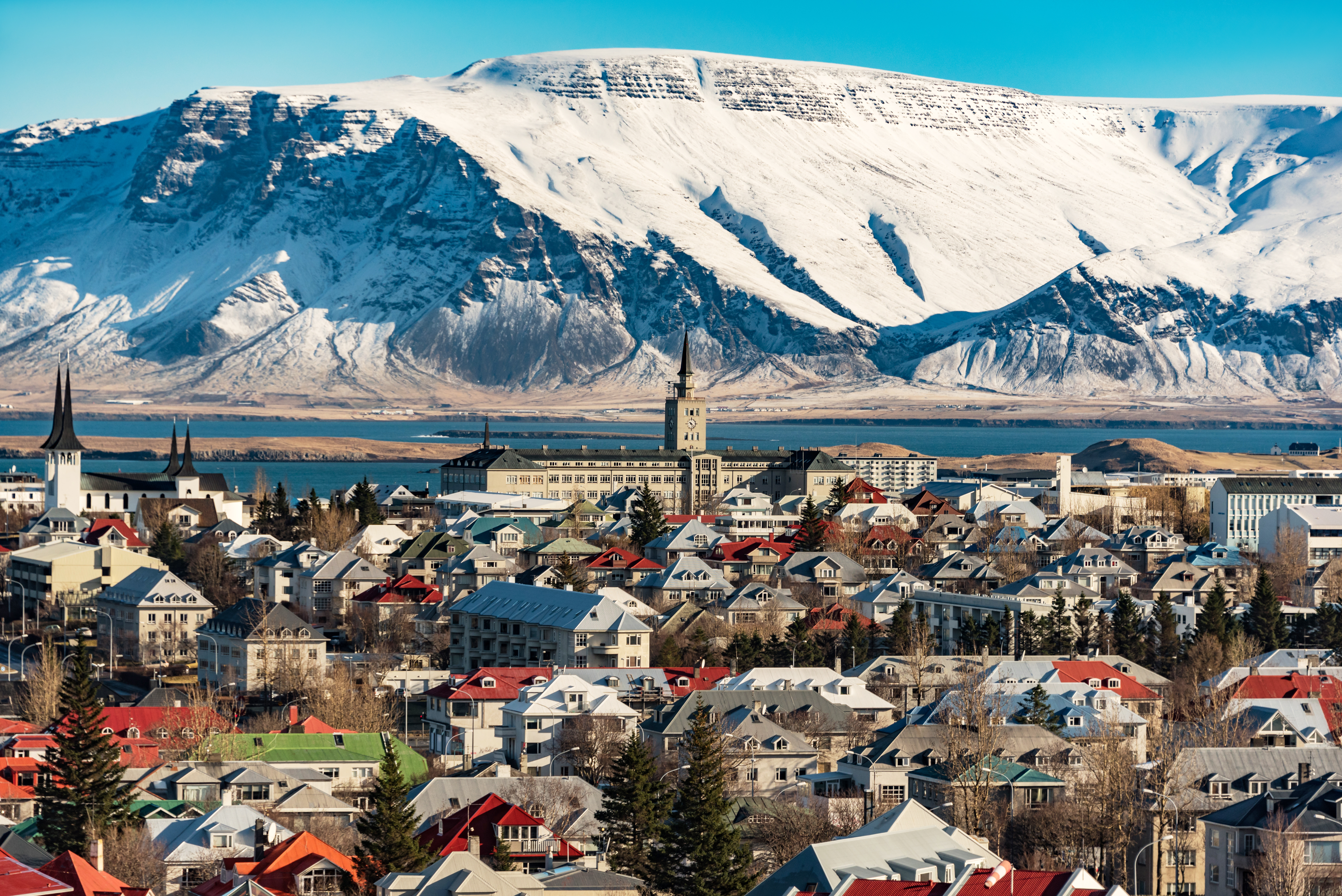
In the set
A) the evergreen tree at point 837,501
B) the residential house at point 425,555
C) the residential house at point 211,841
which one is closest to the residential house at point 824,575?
the residential house at point 425,555

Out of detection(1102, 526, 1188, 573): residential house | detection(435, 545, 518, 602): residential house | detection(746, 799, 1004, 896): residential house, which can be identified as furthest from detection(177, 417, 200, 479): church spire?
detection(746, 799, 1004, 896): residential house

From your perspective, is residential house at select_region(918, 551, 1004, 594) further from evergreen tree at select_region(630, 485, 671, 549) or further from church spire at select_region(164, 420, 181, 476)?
church spire at select_region(164, 420, 181, 476)

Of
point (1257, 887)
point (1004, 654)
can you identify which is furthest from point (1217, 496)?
point (1257, 887)

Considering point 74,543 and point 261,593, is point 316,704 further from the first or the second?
point 74,543

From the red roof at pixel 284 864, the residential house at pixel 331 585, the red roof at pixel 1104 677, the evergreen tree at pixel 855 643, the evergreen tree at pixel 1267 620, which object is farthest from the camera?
the residential house at pixel 331 585

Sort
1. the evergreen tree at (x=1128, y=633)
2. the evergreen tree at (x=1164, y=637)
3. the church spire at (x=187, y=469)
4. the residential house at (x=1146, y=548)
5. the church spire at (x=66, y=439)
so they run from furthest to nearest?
the church spire at (x=187, y=469) → the church spire at (x=66, y=439) → the residential house at (x=1146, y=548) → the evergreen tree at (x=1128, y=633) → the evergreen tree at (x=1164, y=637)

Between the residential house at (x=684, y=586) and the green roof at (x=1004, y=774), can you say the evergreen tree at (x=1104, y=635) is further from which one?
the green roof at (x=1004, y=774)

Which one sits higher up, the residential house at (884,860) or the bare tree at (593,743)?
the residential house at (884,860)
